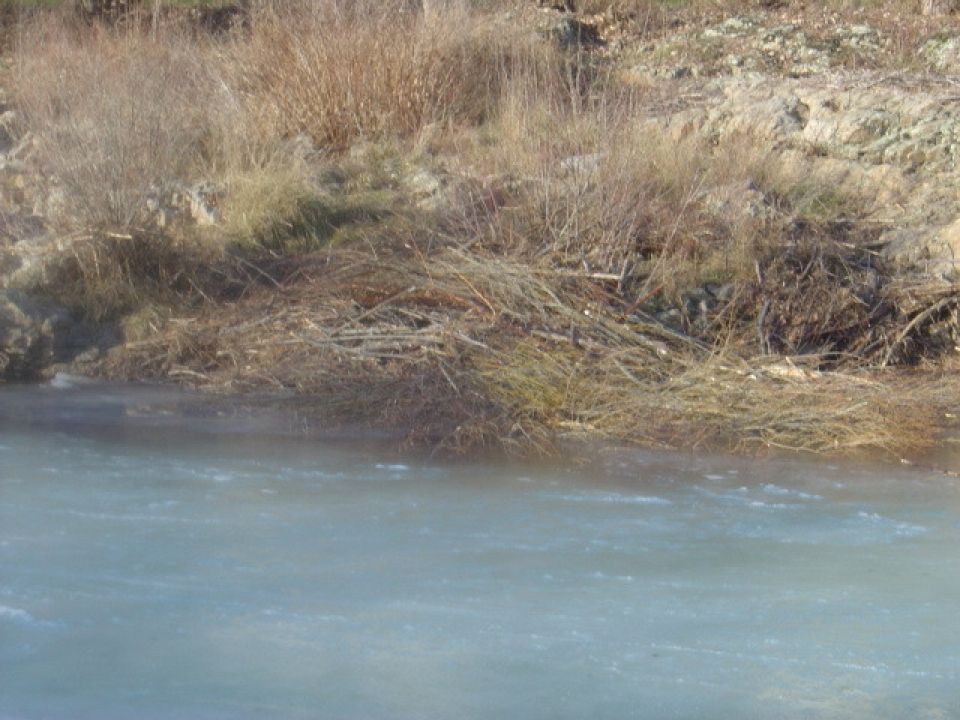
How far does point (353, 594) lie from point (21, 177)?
294 inches

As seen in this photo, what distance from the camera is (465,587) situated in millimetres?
4168

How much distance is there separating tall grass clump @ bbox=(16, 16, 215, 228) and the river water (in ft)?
9.56

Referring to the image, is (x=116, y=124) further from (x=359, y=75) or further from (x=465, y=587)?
(x=465, y=587)

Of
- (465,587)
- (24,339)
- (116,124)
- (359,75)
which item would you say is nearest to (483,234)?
(116,124)

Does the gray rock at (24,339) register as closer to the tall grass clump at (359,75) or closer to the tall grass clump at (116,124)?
the tall grass clump at (116,124)

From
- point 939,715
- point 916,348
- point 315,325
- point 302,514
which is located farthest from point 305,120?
point 939,715

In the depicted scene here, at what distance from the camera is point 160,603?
12.9ft

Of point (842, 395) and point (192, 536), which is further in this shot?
point (842, 395)

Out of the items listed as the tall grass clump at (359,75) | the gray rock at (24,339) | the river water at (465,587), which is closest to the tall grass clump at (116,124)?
the tall grass clump at (359,75)

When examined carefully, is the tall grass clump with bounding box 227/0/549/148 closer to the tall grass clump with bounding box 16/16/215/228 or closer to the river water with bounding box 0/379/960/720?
the tall grass clump with bounding box 16/16/215/228

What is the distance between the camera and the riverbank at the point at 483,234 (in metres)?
6.91

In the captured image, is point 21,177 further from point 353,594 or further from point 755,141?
point 353,594

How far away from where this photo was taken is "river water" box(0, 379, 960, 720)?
339 cm

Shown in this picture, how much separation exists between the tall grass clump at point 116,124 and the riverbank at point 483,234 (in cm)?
3
